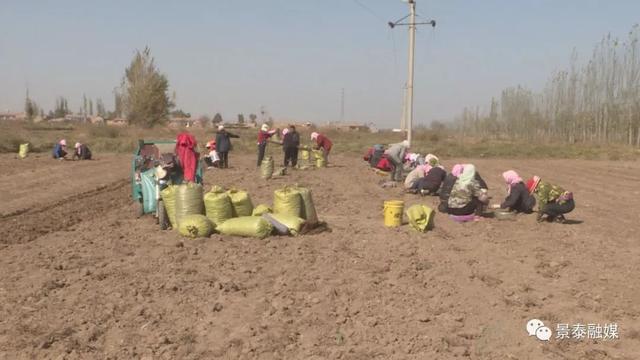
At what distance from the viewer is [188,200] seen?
27.6 feet

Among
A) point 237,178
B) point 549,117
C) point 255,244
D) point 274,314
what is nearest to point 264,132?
point 237,178

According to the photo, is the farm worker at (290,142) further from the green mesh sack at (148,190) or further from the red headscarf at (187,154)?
the green mesh sack at (148,190)

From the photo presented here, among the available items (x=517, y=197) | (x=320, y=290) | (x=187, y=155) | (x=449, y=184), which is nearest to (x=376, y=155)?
(x=449, y=184)

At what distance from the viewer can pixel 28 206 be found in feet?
39.8

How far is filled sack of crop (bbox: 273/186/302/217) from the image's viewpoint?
28.1 ft

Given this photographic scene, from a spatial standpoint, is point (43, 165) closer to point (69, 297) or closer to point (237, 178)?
point (237, 178)

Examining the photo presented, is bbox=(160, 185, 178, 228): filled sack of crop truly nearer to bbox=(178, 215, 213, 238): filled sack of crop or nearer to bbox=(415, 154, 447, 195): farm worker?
bbox=(178, 215, 213, 238): filled sack of crop

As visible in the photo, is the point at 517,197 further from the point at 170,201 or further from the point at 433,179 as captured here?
the point at 170,201

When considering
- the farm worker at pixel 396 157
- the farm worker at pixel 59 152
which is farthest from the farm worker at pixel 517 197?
the farm worker at pixel 59 152

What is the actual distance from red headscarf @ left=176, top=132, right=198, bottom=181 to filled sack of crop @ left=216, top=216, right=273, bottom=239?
1.63m

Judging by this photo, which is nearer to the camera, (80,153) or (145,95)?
(80,153)

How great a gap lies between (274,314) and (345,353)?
1.00 meters

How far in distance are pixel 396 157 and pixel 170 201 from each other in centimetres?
840

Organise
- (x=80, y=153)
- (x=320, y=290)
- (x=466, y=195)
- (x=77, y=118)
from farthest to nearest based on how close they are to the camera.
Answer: (x=77, y=118) → (x=80, y=153) → (x=466, y=195) → (x=320, y=290)
